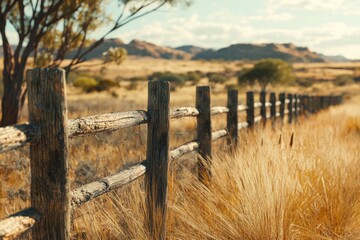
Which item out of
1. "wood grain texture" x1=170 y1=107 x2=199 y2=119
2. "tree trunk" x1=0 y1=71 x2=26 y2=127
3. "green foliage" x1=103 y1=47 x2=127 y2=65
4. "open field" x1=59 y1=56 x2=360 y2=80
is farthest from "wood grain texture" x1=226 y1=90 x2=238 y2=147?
"open field" x1=59 y1=56 x2=360 y2=80

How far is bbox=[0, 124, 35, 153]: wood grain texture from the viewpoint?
2199 millimetres

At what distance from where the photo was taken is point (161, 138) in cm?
405

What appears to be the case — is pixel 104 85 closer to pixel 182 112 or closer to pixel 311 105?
pixel 311 105

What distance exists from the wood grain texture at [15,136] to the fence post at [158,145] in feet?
5.42

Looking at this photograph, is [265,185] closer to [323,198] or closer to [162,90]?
[323,198]

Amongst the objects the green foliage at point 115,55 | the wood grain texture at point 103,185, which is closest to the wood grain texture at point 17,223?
the wood grain texture at point 103,185

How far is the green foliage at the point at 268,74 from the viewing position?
159ft

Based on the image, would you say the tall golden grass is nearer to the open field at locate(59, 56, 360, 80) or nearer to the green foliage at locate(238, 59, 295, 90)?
the green foliage at locate(238, 59, 295, 90)

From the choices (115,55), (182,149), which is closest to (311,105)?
(115,55)

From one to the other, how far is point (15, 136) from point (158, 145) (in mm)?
1859

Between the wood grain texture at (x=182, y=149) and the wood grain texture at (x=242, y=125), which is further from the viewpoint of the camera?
the wood grain texture at (x=242, y=125)

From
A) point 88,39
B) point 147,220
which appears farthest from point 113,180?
point 88,39

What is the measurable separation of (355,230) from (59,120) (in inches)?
99.2

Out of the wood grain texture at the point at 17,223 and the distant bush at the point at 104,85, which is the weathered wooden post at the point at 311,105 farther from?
the distant bush at the point at 104,85
